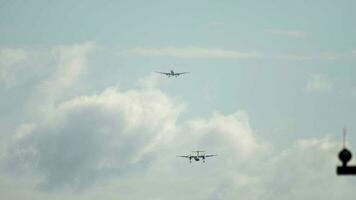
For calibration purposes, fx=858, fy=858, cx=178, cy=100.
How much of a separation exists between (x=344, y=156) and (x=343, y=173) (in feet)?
1.60

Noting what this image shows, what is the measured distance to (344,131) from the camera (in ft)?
80.4

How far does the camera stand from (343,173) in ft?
79.9

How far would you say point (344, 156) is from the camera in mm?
24312

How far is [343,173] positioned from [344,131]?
120 centimetres

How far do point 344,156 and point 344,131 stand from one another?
73cm
